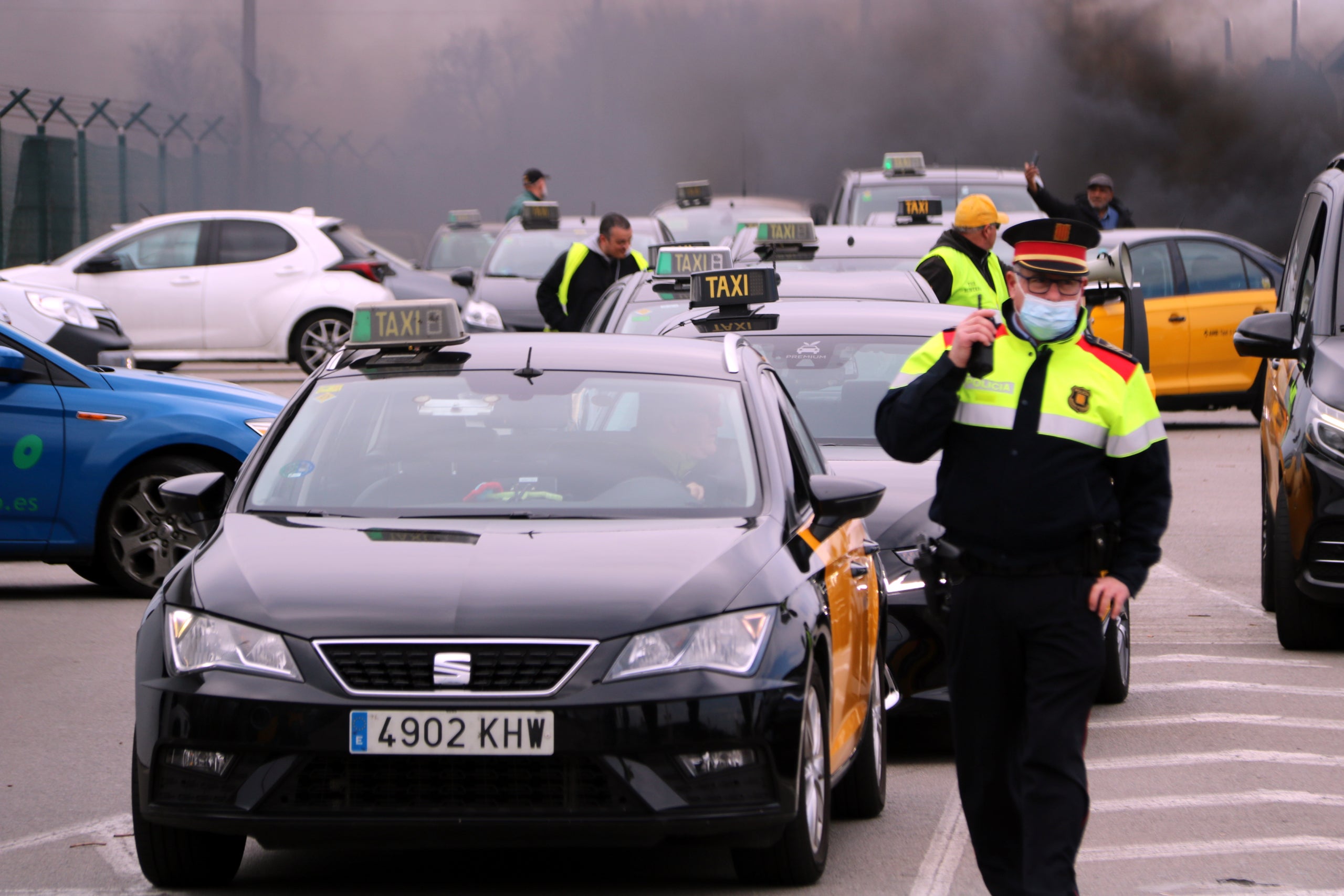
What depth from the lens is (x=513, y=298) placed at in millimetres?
20875

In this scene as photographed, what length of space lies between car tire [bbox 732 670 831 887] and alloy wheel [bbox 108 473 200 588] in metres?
5.52

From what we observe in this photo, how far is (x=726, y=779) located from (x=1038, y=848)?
69 cm

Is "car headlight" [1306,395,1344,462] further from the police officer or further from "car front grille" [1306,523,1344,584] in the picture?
the police officer

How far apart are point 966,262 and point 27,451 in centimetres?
456

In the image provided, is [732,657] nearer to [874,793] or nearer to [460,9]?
[874,793]

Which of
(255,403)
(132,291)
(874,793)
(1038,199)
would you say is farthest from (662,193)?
(874,793)

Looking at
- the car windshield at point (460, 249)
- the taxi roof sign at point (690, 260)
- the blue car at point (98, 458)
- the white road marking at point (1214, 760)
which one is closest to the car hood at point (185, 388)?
the blue car at point (98, 458)

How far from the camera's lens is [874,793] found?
6059 millimetres

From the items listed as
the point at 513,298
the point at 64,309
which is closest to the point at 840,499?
the point at 64,309

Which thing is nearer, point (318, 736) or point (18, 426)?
point (318, 736)

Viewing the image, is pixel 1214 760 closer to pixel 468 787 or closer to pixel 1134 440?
pixel 1134 440

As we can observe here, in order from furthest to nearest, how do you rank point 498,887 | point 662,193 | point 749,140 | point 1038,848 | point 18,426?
point 662,193, point 749,140, point 18,426, point 498,887, point 1038,848

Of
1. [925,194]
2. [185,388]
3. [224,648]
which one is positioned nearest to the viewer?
[224,648]

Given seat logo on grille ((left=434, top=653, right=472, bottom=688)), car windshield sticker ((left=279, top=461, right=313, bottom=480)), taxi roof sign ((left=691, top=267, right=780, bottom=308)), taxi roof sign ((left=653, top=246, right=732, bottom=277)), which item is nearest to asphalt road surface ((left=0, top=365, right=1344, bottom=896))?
seat logo on grille ((left=434, top=653, right=472, bottom=688))
